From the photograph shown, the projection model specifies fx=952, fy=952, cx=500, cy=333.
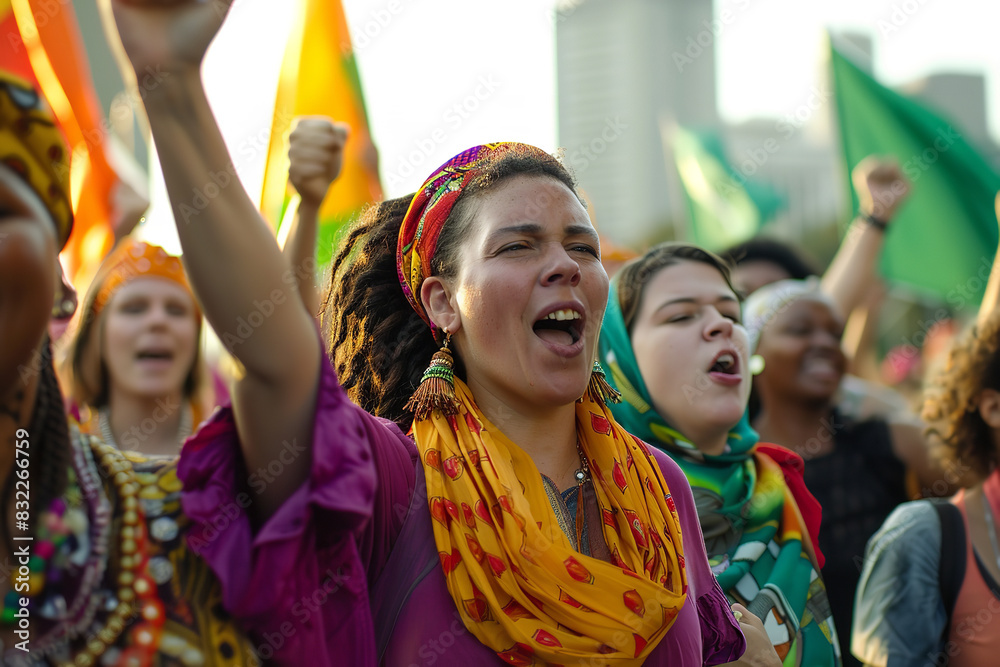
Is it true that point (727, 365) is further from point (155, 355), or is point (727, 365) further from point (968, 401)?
point (155, 355)

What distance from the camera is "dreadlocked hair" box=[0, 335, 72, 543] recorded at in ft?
4.30

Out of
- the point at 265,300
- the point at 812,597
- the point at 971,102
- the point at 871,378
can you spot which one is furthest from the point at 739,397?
the point at 971,102

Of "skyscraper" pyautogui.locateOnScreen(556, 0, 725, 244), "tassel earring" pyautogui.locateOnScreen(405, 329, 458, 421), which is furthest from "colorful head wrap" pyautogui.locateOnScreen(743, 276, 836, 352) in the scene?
"skyscraper" pyautogui.locateOnScreen(556, 0, 725, 244)

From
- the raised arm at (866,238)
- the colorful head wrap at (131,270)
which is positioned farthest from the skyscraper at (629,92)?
the colorful head wrap at (131,270)

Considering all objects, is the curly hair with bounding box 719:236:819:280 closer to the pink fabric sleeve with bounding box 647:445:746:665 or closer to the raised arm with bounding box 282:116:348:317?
the pink fabric sleeve with bounding box 647:445:746:665

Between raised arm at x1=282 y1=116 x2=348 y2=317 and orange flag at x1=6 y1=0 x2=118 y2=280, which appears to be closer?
orange flag at x1=6 y1=0 x2=118 y2=280

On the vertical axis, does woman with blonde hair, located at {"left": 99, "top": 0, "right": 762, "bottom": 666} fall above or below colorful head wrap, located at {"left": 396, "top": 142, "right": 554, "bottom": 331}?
below

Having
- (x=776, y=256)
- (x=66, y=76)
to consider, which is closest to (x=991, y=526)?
(x=776, y=256)

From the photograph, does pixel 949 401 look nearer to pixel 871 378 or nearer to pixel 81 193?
pixel 81 193

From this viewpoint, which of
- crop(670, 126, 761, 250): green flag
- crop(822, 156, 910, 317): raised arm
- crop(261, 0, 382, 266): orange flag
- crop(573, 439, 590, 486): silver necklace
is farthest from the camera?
crop(670, 126, 761, 250): green flag

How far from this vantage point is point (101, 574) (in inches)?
52.8

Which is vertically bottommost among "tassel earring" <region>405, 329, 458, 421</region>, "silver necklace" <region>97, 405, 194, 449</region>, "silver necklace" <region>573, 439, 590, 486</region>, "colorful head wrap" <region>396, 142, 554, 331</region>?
"silver necklace" <region>97, 405, 194, 449</region>

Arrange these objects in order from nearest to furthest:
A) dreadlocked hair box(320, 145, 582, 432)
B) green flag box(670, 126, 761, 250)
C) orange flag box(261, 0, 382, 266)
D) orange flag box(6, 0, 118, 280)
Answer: orange flag box(6, 0, 118, 280) < dreadlocked hair box(320, 145, 582, 432) < orange flag box(261, 0, 382, 266) < green flag box(670, 126, 761, 250)

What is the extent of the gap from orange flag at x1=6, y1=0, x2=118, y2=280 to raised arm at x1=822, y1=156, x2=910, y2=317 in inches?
148
